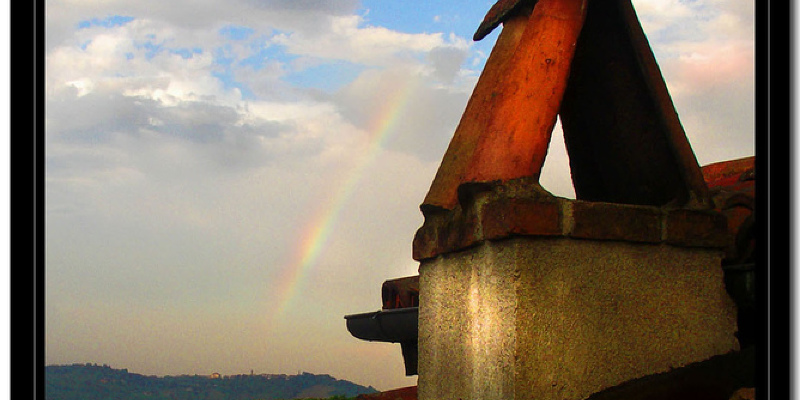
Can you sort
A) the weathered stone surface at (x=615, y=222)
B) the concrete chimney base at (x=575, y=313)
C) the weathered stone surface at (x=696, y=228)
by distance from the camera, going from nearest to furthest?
the concrete chimney base at (x=575, y=313)
the weathered stone surface at (x=615, y=222)
the weathered stone surface at (x=696, y=228)

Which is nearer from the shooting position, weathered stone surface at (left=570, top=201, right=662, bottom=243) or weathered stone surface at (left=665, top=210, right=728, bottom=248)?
weathered stone surface at (left=570, top=201, right=662, bottom=243)

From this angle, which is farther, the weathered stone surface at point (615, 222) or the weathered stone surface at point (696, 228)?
the weathered stone surface at point (696, 228)

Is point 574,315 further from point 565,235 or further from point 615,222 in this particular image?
point 615,222

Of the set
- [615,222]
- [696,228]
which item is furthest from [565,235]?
[696,228]

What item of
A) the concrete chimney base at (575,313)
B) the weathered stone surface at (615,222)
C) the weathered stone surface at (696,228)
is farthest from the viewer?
the weathered stone surface at (696,228)

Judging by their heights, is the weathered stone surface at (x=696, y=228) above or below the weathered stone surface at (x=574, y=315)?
above

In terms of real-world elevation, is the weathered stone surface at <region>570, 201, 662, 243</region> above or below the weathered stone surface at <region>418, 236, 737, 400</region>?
above

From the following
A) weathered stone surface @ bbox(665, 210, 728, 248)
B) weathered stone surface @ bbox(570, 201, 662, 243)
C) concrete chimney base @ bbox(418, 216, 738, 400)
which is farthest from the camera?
weathered stone surface @ bbox(665, 210, 728, 248)

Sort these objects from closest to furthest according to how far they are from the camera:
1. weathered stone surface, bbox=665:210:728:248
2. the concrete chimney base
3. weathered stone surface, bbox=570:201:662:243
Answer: the concrete chimney base → weathered stone surface, bbox=570:201:662:243 → weathered stone surface, bbox=665:210:728:248

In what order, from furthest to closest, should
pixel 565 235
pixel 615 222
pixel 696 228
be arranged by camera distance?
pixel 696 228, pixel 615 222, pixel 565 235

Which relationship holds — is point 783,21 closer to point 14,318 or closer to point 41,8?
point 41,8

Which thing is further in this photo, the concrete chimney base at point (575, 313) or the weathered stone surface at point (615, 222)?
the weathered stone surface at point (615, 222)

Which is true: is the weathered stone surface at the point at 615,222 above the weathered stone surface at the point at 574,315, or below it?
above

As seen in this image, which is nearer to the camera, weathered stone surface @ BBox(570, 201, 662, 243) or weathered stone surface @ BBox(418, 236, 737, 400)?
weathered stone surface @ BBox(418, 236, 737, 400)
